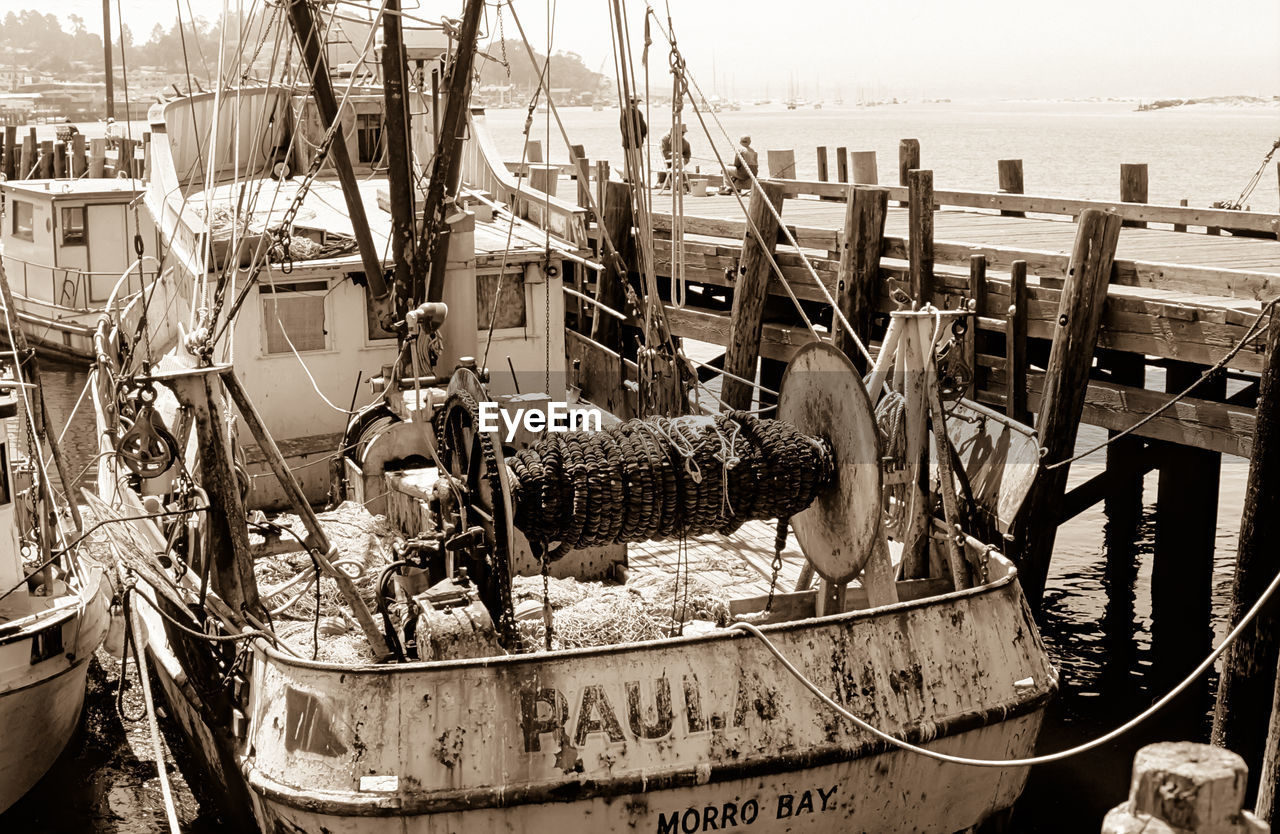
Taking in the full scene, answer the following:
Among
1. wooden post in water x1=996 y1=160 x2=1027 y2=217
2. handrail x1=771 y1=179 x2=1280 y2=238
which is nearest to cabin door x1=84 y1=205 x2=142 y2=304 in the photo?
wooden post in water x1=996 y1=160 x2=1027 y2=217

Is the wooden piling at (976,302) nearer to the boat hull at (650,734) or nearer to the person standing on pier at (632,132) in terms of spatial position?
the person standing on pier at (632,132)

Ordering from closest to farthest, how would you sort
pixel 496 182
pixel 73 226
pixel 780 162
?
pixel 496 182 → pixel 73 226 → pixel 780 162

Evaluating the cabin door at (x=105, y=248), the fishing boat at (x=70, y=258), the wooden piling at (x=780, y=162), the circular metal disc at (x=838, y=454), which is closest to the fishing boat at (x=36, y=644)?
the circular metal disc at (x=838, y=454)

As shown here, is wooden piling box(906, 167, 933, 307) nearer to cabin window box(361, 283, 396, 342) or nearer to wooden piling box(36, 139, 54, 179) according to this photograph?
cabin window box(361, 283, 396, 342)

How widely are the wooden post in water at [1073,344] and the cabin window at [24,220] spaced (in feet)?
64.9

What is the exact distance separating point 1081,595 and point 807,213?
24.8 ft

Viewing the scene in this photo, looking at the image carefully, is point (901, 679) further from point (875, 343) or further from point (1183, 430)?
point (875, 343)

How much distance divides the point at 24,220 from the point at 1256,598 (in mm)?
22550

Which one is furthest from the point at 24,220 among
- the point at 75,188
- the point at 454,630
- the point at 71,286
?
the point at 454,630

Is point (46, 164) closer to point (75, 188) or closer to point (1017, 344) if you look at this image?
point (75, 188)

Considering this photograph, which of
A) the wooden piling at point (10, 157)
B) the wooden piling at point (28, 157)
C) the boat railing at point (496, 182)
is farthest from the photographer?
the wooden piling at point (10, 157)

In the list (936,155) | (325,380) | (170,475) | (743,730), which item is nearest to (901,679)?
(743,730)

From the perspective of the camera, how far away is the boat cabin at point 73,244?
23383mm

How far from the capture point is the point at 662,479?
24.1ft
